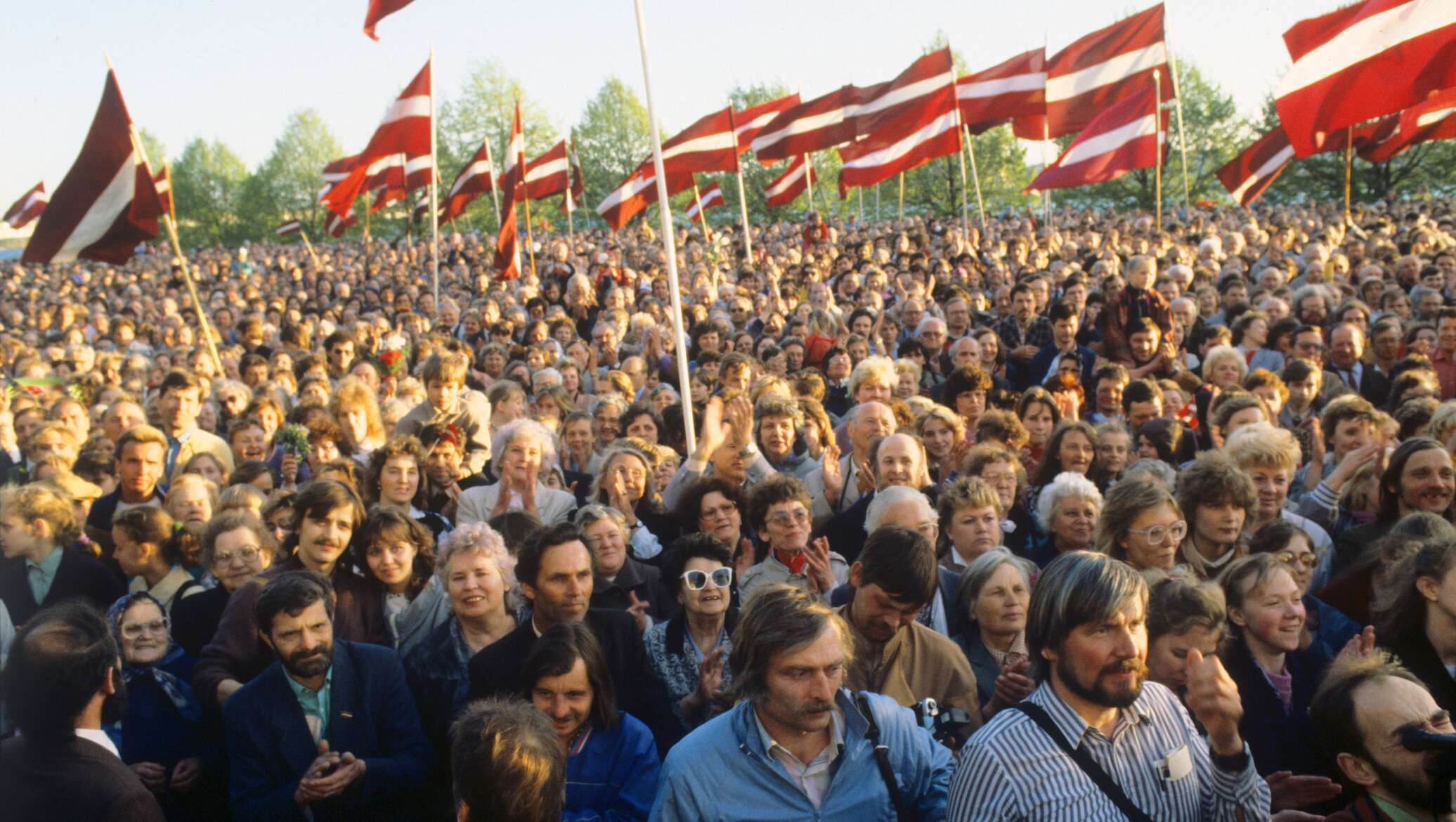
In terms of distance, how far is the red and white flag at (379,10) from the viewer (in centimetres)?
750

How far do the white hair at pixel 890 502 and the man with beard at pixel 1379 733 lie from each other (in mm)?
2063

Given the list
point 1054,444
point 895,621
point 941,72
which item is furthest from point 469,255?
point 895,621

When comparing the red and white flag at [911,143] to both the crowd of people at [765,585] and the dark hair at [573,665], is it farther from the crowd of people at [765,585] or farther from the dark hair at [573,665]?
the dark hair at [573,665]

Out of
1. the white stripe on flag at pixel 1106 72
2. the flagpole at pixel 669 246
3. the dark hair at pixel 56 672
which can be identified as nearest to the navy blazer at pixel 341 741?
the dark hair at pixel 56 672

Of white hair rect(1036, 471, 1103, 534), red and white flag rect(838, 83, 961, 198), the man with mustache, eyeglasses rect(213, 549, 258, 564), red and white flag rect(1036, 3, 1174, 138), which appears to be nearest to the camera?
the man with mustache

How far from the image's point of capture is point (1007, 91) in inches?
596

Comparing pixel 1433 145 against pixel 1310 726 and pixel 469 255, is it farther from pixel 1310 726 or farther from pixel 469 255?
pixel 1310 726

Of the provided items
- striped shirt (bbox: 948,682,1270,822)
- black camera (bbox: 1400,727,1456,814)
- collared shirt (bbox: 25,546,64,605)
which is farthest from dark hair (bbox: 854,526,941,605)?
collared shirt (bbox: 25,546,64,605)

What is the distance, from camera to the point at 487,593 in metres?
4.27

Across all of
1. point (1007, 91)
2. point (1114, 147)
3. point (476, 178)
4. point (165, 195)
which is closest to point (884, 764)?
point (165, 195)

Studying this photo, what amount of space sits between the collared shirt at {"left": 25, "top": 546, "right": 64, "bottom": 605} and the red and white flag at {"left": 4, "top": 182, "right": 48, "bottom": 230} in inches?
1074

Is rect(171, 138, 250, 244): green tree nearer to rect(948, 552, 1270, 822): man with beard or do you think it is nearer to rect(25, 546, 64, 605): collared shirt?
rect(25, 546, 64, 605): collared shirt

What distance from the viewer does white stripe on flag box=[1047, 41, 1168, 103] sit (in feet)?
43.6

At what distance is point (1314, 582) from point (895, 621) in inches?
94.1
